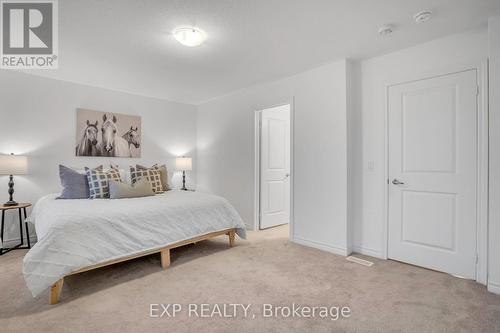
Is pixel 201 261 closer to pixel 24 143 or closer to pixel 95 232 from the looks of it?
pixel 95 232

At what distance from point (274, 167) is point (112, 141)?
2.67 metres

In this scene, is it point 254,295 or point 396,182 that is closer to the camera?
point 254,295

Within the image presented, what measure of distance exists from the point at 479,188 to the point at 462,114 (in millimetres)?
684

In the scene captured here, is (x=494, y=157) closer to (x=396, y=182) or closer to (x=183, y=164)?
(x=396, y=182)

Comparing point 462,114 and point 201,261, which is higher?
point 462,114

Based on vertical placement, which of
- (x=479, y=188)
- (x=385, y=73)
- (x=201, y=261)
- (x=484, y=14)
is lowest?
(x=201, y=261)

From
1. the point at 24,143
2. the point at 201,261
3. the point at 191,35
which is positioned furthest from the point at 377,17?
the point at 24,143

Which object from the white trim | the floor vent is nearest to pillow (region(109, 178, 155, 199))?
the floor vent

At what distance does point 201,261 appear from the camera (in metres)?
2.82

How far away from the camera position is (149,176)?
3746 millimetres

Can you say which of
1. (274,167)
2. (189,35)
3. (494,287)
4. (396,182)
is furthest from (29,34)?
(494,287)

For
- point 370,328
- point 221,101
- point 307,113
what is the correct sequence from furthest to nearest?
point 221,101, point 307,113, point 370,328

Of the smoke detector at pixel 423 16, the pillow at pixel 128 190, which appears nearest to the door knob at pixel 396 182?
the smoke detector at pixel 423 16

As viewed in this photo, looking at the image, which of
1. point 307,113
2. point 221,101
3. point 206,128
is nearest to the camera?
point 307,113
